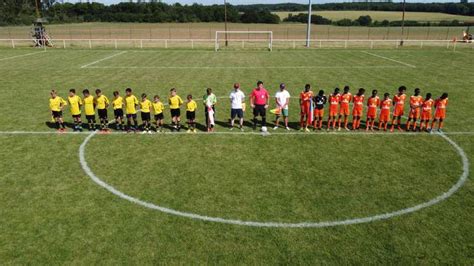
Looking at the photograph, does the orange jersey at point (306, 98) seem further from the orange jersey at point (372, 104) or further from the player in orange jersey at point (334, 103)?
the orange jersey at point (372, 104)

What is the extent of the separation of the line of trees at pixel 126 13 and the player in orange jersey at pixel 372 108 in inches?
3947

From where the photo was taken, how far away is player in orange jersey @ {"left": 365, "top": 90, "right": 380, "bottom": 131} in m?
14.0

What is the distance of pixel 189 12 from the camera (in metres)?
121

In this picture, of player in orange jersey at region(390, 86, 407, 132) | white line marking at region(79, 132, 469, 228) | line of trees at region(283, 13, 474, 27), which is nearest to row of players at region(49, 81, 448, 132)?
player in orange jersey at region(390, 86, 407, 132)

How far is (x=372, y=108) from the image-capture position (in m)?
14.3

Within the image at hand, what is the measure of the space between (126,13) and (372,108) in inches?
4877

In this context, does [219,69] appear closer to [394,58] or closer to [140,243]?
[394,58]

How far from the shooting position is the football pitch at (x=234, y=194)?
24.5 feet

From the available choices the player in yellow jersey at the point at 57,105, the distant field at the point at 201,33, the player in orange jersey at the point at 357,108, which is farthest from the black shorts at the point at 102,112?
the distant field at the point at 201,33

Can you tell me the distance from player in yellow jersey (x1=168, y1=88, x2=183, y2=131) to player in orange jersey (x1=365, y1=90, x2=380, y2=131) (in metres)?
7.27

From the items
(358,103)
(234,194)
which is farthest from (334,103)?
(234,194)

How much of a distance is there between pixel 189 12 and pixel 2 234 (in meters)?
121

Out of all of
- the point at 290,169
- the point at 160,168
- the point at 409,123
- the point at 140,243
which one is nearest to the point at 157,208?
the point at 140,243

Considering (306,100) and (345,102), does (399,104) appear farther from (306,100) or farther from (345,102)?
(306,100)
